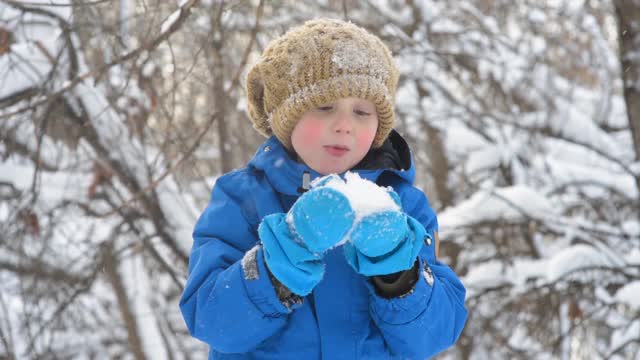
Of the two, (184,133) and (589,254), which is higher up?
(184,133)

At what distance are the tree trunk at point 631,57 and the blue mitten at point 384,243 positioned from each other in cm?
235

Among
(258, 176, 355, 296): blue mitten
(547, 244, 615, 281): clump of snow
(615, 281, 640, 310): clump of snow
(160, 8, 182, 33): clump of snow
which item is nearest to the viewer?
(258, 176, 355, 296): blue mitten

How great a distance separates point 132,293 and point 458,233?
156 cm

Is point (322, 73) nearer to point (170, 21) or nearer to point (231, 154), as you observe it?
point (170, 21)

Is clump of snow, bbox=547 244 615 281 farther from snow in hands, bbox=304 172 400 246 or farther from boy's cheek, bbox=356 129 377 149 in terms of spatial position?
snow in hands, bbox=304 172 400 246

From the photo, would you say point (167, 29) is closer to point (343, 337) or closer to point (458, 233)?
point (343, 337)

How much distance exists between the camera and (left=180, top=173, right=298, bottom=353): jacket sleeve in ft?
3.59

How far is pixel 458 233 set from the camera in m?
3.33

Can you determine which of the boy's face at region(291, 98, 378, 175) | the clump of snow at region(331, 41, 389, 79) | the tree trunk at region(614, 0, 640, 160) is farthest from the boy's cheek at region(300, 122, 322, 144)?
the tree trunk at region(614, 0, 640, 160)

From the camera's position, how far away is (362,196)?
1.03 m

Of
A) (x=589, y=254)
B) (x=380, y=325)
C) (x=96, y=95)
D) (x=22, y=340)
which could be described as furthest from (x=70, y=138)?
(x=589, y=254)

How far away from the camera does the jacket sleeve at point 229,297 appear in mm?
1095

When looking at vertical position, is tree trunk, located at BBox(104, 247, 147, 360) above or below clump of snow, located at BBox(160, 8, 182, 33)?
below

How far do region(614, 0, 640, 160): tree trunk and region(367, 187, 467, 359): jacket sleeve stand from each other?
2190 mm
